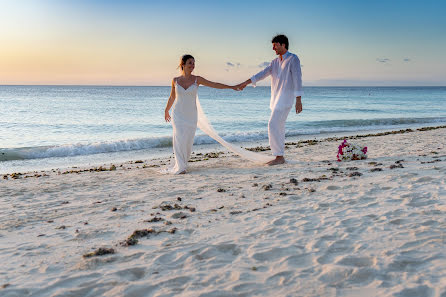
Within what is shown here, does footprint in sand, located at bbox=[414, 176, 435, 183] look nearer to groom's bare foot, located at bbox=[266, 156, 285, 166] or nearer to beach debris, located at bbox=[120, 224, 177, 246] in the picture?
groom's bare foot, located at bbox=[266, 156, 285, 166]

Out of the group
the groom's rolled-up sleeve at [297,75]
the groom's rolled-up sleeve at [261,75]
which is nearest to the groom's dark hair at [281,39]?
the groom's rolled-up sleeve at [297,75]

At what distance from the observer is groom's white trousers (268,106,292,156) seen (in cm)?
820

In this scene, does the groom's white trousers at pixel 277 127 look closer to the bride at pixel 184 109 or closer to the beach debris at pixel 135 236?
the bride at pixel 184 109

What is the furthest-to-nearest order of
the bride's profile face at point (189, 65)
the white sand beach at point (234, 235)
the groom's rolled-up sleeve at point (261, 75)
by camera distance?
the groom's rolled-up sleeve at point (261, 75) < the bride's profile face at point (189, 65) < the white sand beach at point (234, 235)

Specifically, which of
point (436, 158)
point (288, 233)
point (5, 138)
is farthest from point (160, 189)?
point (5, 138)

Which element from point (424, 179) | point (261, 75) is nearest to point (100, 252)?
Result: point (424, 179)

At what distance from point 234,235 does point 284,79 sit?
4.70 m

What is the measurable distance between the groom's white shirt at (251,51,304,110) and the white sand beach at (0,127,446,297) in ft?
5.39

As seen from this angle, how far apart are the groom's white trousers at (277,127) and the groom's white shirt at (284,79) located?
4.1 inches

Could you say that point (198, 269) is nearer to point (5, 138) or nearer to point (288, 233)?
point (288, 233)

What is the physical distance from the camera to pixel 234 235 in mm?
4137

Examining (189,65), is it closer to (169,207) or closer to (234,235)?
(169,207)

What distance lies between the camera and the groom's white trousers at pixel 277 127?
8.20m

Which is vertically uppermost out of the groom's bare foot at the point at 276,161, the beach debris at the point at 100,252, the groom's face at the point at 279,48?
the groom's face at the point at 279,48
